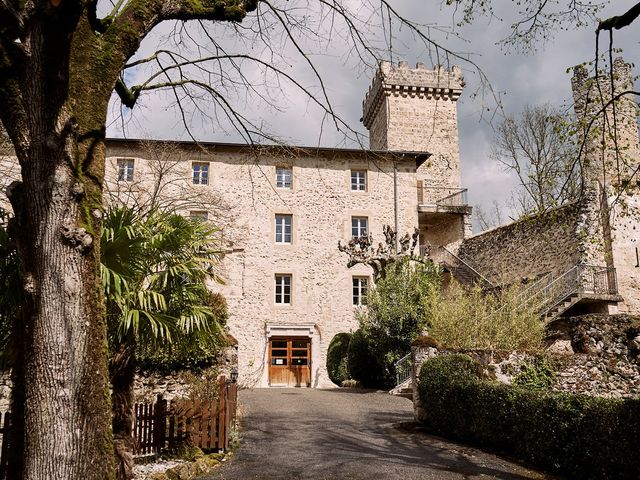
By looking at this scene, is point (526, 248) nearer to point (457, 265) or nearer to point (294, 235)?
point (457, 265)

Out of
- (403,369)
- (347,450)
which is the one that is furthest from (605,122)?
(403,369)

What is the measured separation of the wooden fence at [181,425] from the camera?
8234 mm

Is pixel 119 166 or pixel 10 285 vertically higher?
pixel 119 166

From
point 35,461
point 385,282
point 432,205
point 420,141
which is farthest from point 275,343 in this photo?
point 35,461

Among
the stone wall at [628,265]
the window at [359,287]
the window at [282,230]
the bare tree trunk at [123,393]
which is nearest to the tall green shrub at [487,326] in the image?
the stone wall at [628,265]

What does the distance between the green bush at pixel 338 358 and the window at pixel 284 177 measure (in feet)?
22.2

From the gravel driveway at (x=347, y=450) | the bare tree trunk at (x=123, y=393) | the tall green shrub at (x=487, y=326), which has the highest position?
the tall green shrub at (x=487, y=326)

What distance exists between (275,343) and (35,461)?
19417mm

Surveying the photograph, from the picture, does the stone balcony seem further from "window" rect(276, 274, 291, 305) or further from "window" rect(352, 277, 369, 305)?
"window" rect(276, 274, 291, 305)

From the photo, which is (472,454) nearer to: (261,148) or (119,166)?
(261,148)

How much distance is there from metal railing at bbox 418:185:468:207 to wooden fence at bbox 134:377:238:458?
18814 mm

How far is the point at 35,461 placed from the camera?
332 cm

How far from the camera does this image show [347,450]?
8.47 meters

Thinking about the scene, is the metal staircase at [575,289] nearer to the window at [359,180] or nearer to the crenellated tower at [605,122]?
the crenellated tower at [605,122]
